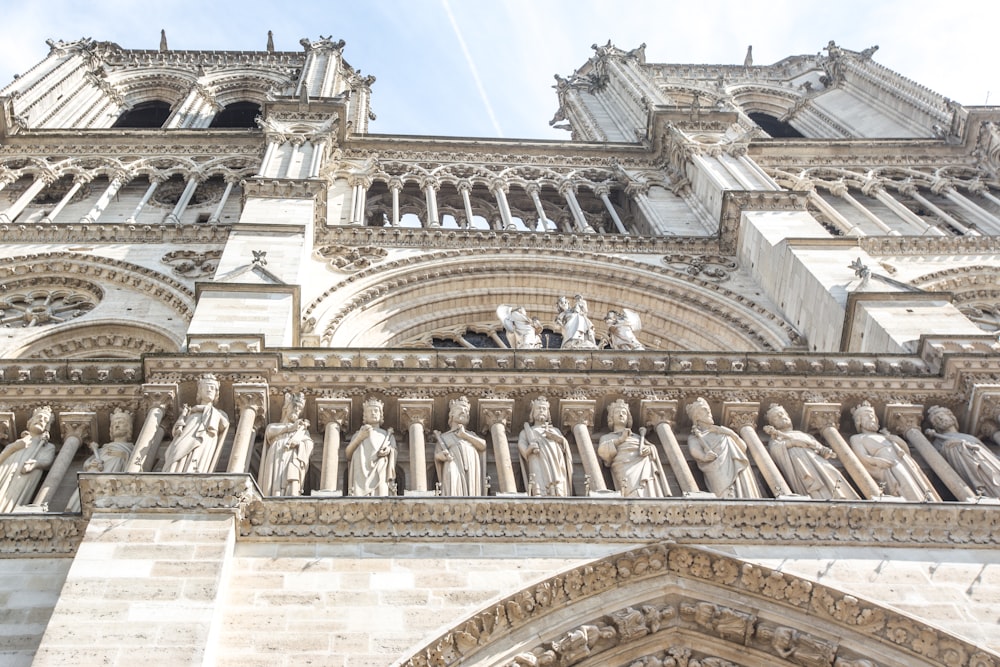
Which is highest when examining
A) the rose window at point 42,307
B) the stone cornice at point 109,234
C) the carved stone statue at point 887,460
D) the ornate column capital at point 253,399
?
the stone cornice at point 109,234

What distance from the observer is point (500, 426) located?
10.6 metres

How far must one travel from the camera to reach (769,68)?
39.2 metres

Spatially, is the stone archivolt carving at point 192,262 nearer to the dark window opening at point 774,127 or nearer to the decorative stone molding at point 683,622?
the decorative stone molding at point 683,622

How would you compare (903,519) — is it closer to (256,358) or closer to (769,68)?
(256,358)

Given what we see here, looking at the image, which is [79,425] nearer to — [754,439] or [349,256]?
[754,439]

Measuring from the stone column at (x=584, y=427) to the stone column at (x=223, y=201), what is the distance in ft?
33.8

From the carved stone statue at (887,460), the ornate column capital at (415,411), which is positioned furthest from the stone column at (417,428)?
the carved stone statue at (887,460)

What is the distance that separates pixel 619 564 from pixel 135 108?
28.5 metres

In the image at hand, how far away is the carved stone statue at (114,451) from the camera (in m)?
9.75

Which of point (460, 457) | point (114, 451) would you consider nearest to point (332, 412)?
point (460, 457)

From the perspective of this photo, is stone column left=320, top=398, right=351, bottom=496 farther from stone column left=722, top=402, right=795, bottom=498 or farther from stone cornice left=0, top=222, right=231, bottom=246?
stone cornice left=0, top=222, right=231, bottom=246

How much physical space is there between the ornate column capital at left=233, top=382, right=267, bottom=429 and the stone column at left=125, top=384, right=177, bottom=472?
0.59 m

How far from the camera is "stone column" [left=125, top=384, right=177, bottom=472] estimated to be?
959cm

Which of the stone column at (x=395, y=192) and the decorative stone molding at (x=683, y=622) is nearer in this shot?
the decorative stone molding at (x=683, y=622)
